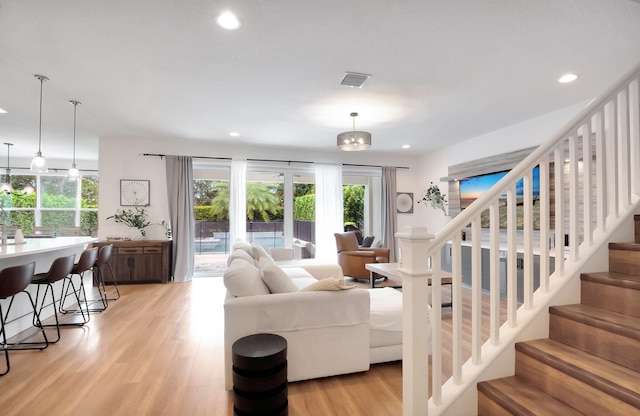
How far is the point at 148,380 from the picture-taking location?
2.30m

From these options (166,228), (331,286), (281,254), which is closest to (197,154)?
(166,228)

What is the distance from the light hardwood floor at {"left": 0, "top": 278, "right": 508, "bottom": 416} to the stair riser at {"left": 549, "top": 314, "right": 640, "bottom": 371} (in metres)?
1.02

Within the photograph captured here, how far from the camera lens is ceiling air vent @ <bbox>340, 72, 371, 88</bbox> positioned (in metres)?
3.02

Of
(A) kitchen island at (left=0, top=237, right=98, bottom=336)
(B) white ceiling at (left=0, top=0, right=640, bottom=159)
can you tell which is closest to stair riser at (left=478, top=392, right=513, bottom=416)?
(B) white ceiling at (left=0, top=0, right=640, bottom=159)

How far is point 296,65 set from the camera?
2857 mm

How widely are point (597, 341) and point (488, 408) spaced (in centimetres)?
58

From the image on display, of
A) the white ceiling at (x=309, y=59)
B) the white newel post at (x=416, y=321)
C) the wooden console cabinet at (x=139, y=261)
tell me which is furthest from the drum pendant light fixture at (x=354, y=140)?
the wooden console cabinet at (x=139, y=261)

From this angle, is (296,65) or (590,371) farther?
(296,65)

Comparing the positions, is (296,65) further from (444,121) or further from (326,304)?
(444,121)

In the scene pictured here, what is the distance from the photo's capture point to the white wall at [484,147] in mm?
4160

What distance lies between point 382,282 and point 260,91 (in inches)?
143

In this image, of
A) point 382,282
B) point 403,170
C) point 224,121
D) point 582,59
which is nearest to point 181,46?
point 224,121

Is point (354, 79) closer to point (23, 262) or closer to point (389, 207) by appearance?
point (23, 262)

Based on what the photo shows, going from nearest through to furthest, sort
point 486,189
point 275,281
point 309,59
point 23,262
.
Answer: point 275,281 < point 309,59 < point 23,262 < point 486,189
